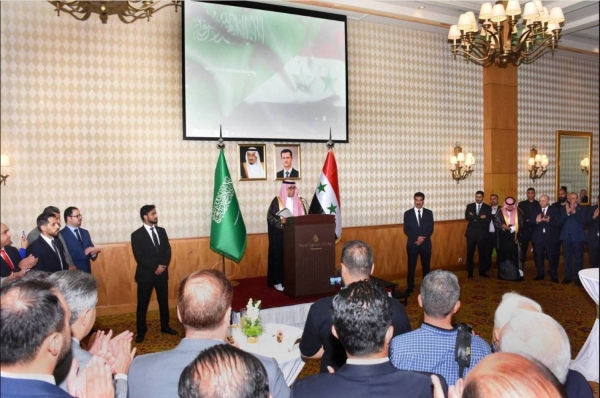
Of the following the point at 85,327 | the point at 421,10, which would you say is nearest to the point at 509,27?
the point at 421,10

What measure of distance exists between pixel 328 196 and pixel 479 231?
3.38m

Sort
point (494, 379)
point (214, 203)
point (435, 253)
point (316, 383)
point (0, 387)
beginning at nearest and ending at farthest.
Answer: point (494, 379)
point (0, 387)
point (316, 383)
point (214, 203)
point (435, 253)

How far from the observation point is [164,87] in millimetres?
6859

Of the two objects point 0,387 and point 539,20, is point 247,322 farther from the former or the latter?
point 539,20

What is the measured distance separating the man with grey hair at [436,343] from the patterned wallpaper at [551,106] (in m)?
9.08

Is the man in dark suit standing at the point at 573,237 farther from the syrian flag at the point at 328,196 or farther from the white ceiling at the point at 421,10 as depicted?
the syrian flag at the point at 328,196

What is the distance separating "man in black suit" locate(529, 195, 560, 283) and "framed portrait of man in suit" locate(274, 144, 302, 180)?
15.1ft

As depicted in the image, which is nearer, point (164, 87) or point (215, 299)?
point (215, 299)

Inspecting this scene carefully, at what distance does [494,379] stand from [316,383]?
0.75 meters

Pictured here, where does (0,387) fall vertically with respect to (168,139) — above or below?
below

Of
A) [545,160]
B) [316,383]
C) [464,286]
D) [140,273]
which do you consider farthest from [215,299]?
[545,160]

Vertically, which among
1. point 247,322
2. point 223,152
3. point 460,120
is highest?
point 460,120

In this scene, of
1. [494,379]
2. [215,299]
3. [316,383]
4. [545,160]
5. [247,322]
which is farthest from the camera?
[545,160]

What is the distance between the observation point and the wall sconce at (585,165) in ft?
37.0
